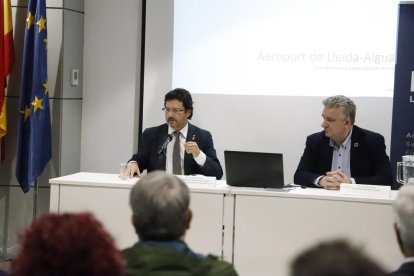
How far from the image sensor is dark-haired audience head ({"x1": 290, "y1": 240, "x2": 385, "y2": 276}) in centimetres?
127

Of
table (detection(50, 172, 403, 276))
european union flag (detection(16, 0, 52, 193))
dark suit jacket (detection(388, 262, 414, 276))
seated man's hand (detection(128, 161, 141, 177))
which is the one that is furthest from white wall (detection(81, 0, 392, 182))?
dark suit jacket (detection(388, 262, 414, 276))

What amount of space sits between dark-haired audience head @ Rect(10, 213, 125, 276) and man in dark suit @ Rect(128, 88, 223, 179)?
2952 millimetres

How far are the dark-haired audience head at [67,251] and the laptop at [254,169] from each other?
7.69ft

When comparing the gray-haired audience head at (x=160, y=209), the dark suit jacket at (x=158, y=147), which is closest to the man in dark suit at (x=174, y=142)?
the dark suit jacket at (x=158, y=147)

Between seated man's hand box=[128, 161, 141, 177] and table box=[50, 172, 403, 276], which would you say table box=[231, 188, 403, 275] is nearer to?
table box=[50, 172, 403, 276]

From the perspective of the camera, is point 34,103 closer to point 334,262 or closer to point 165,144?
point 165,144

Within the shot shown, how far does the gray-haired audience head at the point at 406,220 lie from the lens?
1.99 m

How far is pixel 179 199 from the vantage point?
2053 mm

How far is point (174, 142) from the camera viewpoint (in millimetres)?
4539

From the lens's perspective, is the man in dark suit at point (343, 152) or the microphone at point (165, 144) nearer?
the man in dark suit at point (343, 152)

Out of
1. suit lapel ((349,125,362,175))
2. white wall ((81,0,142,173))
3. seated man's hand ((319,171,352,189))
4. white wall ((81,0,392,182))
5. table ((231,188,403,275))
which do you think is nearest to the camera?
table ((231,188,403,275))

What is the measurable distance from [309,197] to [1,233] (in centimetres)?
316

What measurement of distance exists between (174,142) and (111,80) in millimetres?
1479

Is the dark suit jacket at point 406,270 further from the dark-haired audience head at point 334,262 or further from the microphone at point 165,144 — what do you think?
the microphone at point 165,144
